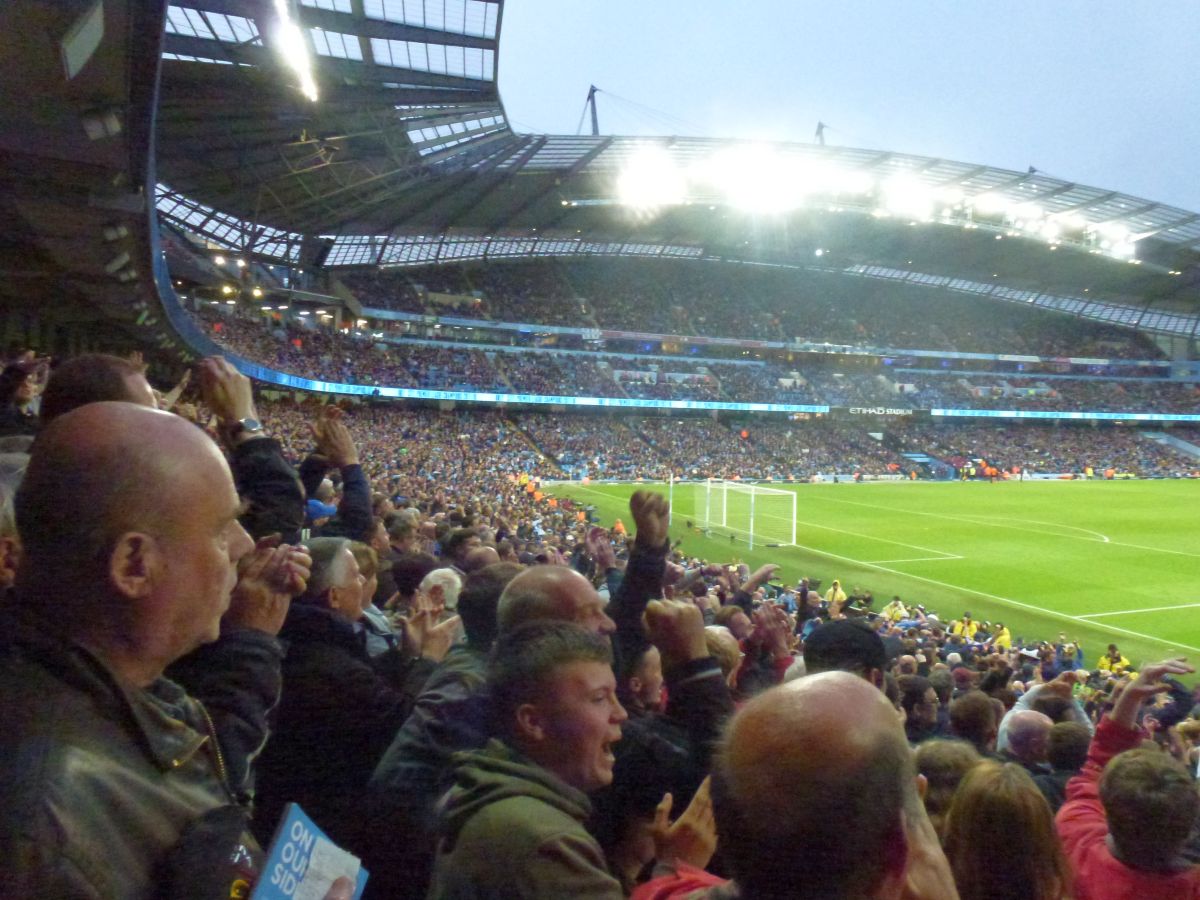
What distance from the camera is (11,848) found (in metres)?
1.01

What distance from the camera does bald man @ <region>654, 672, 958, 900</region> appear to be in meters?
1.36

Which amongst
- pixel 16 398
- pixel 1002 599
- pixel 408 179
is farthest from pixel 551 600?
pixel 408 179

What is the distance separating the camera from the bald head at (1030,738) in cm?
436

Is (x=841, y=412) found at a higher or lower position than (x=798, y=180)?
lower

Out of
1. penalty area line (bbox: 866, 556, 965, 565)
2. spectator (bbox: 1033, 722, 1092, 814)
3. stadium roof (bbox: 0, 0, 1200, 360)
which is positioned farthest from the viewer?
penalty area line (bbox: 866, 556, 965, 565)

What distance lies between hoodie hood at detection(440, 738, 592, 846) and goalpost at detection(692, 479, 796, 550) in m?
28.4

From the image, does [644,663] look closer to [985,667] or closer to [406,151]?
[985,667]

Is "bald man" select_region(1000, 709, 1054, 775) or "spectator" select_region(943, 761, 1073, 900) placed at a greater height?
"spectator" select_region(943, 761, 1073, 900)

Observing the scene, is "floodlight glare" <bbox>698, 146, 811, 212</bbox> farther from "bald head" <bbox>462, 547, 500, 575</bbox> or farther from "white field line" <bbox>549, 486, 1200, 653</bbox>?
A: "bald head" <bbox>462, 547, 500, 575</bbox>

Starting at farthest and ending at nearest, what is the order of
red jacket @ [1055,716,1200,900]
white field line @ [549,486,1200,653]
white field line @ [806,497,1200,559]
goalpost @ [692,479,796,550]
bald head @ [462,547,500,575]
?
goalpost @ [692,479,796,550], white field line @ [806,497,1200,559], white field line @ [549,486,1200,653], bald head @ [462,547,500,575], red jacket @ [1055,716,1200,900]

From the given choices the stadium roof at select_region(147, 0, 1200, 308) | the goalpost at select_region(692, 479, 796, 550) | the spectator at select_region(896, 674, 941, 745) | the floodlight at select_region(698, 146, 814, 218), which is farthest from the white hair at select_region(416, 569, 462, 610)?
the floodlight at select_region(698, 146, 814, 218)

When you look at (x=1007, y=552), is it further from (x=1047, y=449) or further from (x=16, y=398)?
(x=1047, y=449)

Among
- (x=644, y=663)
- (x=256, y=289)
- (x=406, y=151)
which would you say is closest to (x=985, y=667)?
(x=644, y=663)

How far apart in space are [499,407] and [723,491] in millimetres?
31492
